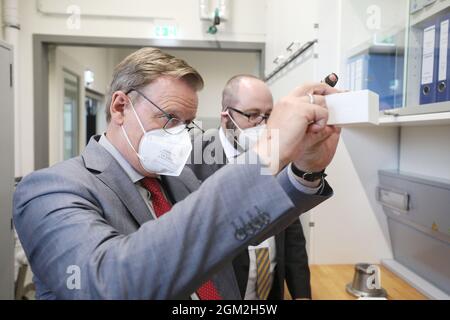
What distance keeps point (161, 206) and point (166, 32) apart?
1.89 m

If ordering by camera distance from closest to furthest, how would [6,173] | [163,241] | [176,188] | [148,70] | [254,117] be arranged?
[163,241]
[148,70]
[176,188]
[254,117]
[6,173]

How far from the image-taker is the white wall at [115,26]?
7.46ft

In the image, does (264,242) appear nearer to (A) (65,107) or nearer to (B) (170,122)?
(B) (170,122)

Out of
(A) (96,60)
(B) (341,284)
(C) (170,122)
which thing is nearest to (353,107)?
(C) (170,122)

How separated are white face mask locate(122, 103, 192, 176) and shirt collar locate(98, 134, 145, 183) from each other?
0.10ft

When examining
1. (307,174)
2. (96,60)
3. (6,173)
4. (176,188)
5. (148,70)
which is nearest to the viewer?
(307,174)

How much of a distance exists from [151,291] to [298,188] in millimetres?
339

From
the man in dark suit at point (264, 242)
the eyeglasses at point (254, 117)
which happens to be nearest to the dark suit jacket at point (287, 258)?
the man in dark suit at point (264, 242)

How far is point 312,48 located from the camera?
129cm

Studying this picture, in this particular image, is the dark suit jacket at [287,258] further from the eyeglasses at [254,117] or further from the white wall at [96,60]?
the white wall at [96,60]

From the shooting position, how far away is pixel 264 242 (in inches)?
44.2

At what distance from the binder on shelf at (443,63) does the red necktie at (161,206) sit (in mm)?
784

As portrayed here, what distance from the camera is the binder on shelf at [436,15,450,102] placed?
2.96 feet
